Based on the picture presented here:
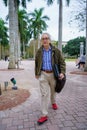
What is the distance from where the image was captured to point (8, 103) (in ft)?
16.5

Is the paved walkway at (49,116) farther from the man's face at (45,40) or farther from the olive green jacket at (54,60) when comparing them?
the man's face at (45,40)

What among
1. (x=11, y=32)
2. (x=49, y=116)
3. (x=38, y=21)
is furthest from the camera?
(x=38, y=21)

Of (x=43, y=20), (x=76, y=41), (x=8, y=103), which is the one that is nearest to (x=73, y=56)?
(x=76, y=41)

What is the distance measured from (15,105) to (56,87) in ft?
4.77

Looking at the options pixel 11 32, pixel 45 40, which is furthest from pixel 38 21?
pixel 45 40

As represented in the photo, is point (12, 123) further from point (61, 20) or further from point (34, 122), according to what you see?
point (61, 20)

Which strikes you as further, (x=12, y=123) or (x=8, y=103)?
(x=8, y=103)

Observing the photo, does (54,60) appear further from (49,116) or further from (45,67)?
(49,116)

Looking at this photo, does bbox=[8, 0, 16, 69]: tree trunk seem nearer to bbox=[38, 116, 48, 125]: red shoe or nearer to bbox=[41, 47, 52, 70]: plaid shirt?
bbox=[41, 47, 52, 70]: plaid shirt

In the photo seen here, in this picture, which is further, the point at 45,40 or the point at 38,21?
the point at 38,21

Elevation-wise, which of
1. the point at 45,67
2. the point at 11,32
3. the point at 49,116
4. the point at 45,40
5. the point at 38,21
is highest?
the point at 38,21

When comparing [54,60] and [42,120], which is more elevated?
[54,60]

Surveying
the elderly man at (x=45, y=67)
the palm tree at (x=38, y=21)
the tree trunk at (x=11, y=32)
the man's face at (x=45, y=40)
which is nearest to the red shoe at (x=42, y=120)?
the elderly man at (x=45, y=67)

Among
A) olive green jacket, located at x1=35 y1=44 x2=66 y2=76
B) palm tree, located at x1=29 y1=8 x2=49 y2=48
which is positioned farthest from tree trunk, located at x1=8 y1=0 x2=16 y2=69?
palm tree, located at x1=29 y1=8 x2=49 y2=48
